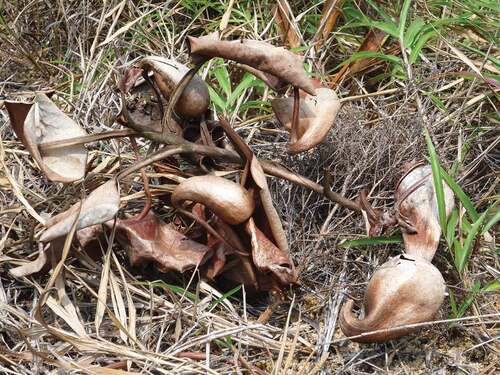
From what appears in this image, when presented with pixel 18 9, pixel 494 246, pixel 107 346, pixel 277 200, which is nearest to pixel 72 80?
pixel 18 9

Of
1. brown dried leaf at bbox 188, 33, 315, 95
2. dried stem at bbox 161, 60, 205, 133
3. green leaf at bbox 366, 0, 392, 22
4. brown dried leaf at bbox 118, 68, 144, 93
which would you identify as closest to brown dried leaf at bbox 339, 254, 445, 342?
brown dried leaf at bbox 188, 33, 315, 95

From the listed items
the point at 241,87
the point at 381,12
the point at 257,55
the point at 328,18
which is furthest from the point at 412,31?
the point at 257,55

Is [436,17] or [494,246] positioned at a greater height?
[436,17]

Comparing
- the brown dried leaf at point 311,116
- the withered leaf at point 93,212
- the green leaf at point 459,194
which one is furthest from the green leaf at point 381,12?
the withered leaf at point 93,212

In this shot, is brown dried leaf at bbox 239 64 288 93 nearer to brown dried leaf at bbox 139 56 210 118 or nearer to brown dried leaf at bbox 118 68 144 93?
brown dried leaf at bbox 139 56 210 118

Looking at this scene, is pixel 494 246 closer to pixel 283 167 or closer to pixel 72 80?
pixel 283 167

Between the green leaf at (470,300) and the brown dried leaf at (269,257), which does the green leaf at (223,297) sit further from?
the green leaf at (470,300)

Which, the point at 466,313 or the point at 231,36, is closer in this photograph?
the point at 466,313
